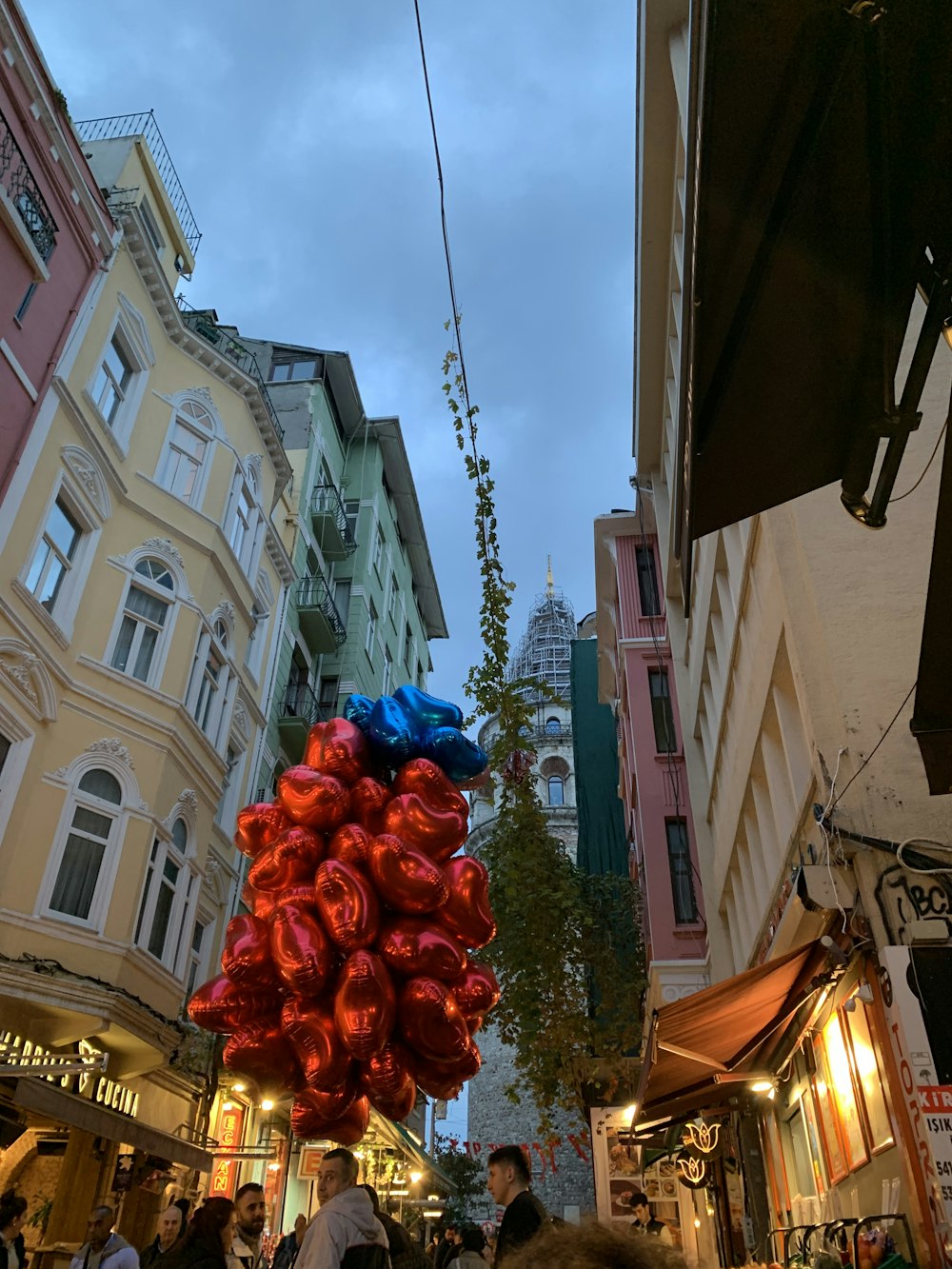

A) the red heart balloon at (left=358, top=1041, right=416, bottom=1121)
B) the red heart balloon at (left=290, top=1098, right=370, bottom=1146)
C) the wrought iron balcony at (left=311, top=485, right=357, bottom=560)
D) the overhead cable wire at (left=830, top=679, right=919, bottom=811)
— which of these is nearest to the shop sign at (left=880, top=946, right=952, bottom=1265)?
the overhead cable wire at (left=830, top=679, right=919, bottom=811)

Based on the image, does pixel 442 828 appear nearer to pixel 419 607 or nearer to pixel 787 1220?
pixel 787 1220

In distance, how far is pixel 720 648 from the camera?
12.5 meters

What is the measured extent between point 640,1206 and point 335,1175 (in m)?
8.96

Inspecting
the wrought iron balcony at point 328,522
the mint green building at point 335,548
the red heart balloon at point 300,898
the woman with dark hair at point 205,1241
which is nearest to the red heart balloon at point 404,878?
the red heart balloon at point 300,898

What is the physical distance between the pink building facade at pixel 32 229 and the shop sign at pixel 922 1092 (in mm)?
11483

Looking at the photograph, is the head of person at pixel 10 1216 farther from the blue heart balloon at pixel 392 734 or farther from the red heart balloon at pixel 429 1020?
the blue heart balloon at pixel 392 734

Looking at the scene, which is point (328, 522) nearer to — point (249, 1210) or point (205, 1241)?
point (249, 1210)

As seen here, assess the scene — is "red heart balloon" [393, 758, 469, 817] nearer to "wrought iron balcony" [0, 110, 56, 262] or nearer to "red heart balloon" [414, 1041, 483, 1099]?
"red heart balloon" [414, 1041, 483, 1099]

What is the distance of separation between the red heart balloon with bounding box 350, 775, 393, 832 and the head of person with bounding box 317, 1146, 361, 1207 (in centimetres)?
218

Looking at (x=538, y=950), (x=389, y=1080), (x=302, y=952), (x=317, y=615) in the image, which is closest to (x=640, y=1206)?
(x=538, y=950)

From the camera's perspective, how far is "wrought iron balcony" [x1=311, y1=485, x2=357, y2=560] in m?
26.3

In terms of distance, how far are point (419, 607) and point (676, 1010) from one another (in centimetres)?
3323

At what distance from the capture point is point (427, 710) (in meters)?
7.84

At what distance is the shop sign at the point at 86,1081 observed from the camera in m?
11.0
